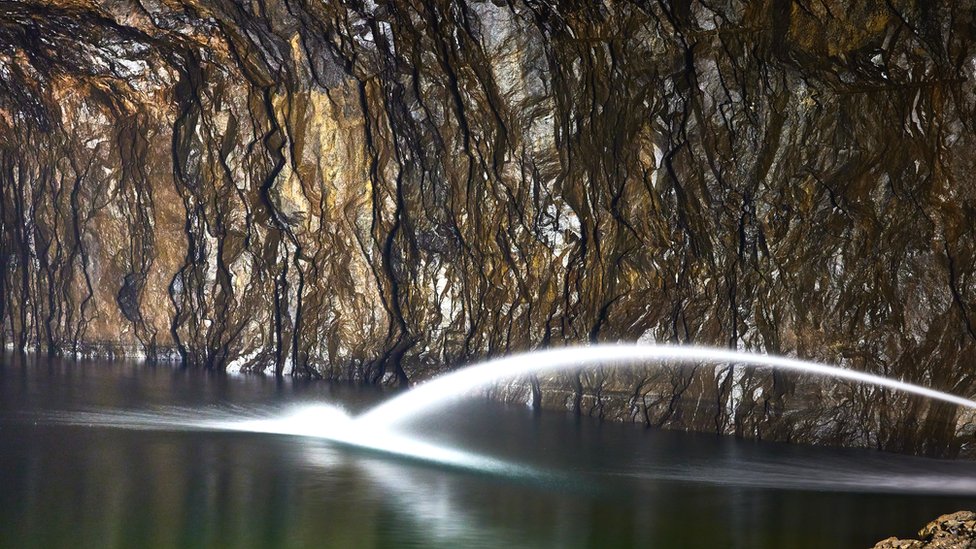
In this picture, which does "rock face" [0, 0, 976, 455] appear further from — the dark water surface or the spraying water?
the dark water surface

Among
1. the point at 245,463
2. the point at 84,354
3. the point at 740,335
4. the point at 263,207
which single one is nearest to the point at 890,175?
the point at 740,335

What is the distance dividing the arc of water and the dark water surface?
91 cm

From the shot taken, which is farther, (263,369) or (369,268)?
(263,369)

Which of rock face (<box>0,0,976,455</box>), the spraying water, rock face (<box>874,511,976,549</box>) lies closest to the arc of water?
the spraying water

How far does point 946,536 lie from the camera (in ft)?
23.0

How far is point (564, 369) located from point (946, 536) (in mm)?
9819

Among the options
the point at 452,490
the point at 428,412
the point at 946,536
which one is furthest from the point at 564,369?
the point at 946,536

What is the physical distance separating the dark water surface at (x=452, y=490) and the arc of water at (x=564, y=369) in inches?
36.0

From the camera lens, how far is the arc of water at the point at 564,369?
13031 millimetres

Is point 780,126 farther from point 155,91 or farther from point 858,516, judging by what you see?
point 155,91

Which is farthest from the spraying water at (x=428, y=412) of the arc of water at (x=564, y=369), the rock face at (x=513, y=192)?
the rock face at (x=513, y=192)

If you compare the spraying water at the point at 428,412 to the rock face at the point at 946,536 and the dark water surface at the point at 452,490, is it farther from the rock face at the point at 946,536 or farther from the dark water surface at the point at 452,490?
the rock face at the point at 946,536

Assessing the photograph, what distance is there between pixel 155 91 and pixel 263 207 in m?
3.38

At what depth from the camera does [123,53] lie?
20656 mm
